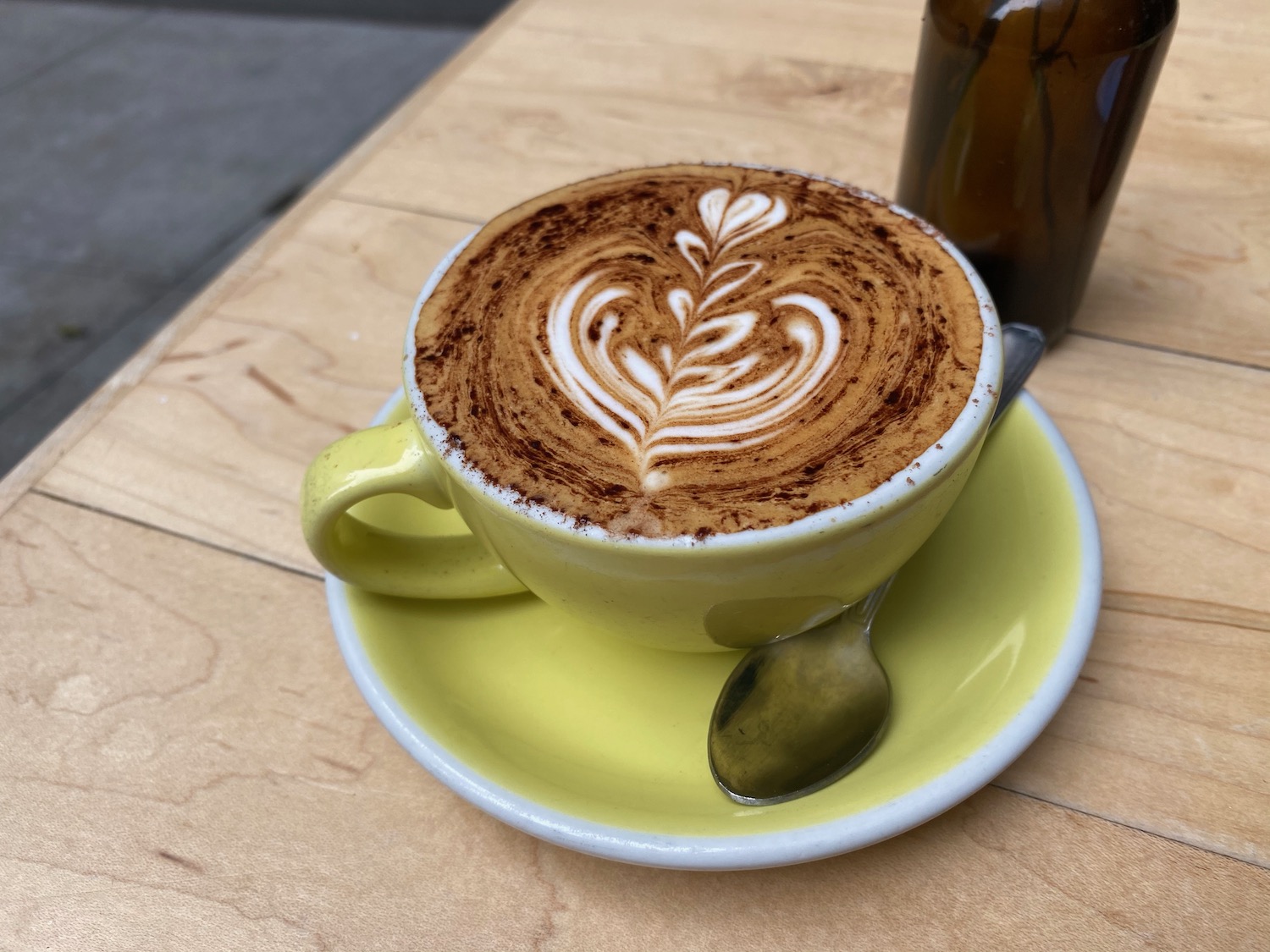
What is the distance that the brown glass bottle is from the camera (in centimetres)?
64

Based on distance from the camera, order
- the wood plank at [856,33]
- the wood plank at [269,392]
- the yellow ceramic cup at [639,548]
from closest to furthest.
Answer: the yellow ceramic cup at [639,548] → the wood plank at [269,392] → the wood plank at [856,33]

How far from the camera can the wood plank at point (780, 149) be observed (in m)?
0.84

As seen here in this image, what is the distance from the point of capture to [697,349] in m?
0.56

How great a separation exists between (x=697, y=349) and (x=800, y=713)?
22 cm

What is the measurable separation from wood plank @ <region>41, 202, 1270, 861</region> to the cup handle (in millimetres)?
142

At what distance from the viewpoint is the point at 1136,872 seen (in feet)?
1.68

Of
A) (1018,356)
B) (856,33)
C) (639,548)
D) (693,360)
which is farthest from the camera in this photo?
(856,33)

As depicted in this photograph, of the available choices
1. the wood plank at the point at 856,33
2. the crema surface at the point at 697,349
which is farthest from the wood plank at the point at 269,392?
the wood plank at the point at 856,33

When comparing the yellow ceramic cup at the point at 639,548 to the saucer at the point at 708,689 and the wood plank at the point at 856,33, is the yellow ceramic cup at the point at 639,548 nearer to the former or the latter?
the saucer at the point at 708,689

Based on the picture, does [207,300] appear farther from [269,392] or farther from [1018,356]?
[1018,356]

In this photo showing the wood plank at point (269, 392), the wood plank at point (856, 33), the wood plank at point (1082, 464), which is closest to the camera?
the wood plank at point (1082, 464)

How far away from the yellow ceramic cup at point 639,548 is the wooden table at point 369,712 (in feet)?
0.35

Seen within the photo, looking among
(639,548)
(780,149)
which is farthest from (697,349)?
(780,149)

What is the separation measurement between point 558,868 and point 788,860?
0.14m
